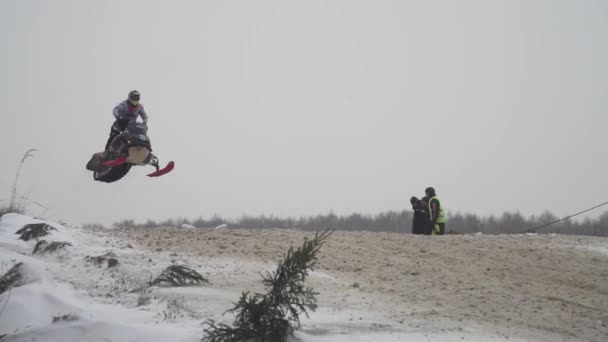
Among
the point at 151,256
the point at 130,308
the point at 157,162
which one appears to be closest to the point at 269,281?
the point at 130,308

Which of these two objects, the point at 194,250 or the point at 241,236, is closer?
the point at 194,250

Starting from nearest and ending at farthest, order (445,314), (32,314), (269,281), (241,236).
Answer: (269,281) < (32,314) < (445,314) < (241,236)

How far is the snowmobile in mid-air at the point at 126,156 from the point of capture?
11039mm

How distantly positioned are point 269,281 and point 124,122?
25.8 ft

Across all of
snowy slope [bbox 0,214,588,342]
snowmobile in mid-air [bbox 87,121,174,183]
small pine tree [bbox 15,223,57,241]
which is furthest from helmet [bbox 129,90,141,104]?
snowy slope [bbox 0,214,588,342]

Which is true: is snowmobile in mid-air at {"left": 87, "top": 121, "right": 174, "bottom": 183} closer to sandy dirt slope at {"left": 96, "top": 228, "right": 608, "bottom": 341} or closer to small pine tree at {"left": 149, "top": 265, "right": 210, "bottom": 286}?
sandy dirt slope at {"left": 96, "top": 228, "right": 608, "bottom": 341}

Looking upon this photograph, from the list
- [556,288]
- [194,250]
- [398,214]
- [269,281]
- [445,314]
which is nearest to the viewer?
[269,281]

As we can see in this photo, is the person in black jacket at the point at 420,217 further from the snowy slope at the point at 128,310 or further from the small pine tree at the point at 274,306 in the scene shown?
the small pine tree at the point at 274,306

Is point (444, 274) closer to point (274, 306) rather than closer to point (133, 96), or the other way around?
point (274, 306)

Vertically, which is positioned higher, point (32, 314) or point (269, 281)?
point (269, 281)

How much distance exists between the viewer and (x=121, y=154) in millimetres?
11281

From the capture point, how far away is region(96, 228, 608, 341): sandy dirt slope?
6.77m

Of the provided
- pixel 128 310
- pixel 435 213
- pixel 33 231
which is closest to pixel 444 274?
pixel 128 310

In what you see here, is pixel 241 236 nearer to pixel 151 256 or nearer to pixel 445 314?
pixel 151 256
